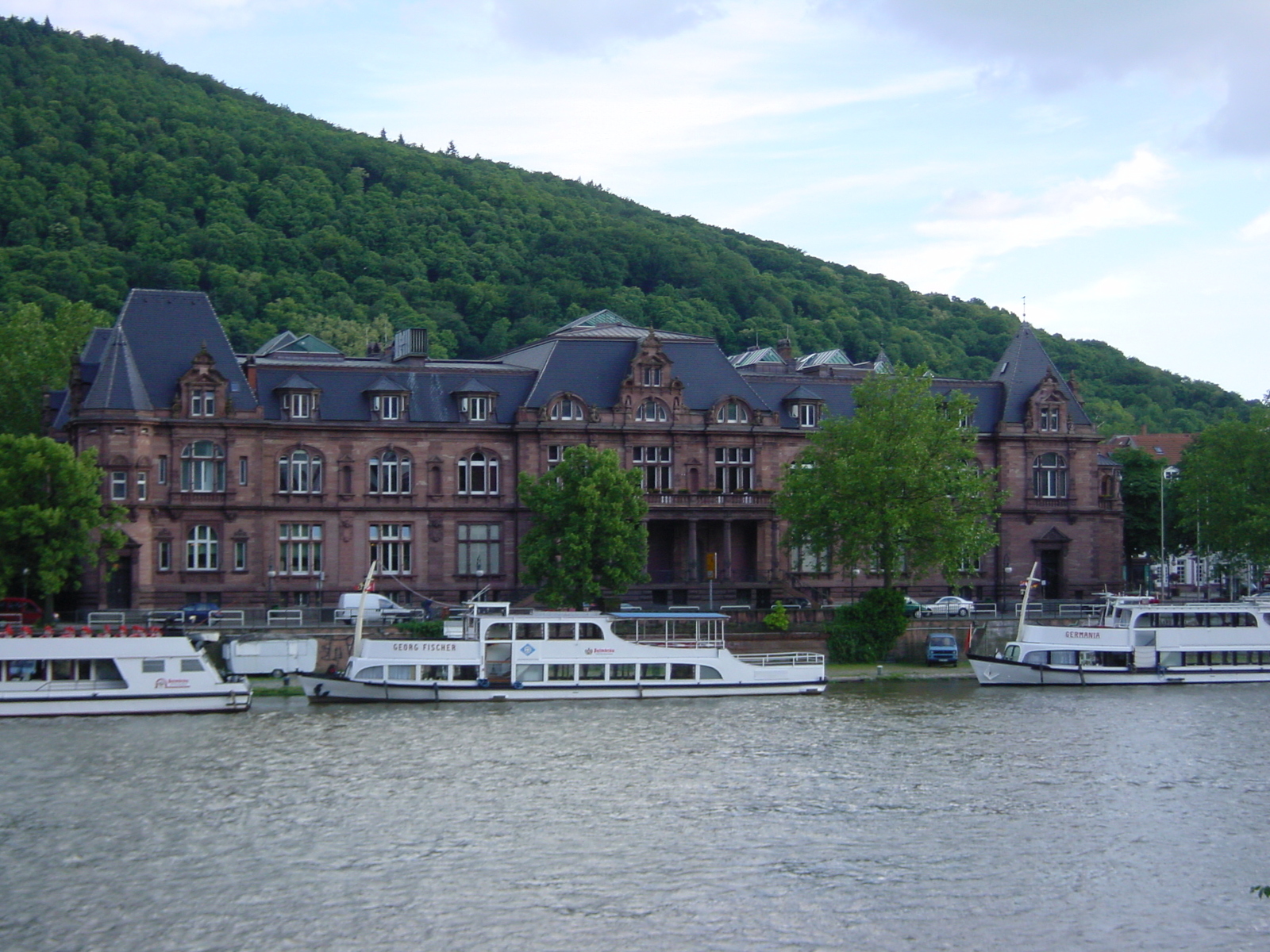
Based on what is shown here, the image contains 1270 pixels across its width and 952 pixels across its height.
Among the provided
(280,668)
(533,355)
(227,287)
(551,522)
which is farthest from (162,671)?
(227,287)

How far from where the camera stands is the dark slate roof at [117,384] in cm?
9056

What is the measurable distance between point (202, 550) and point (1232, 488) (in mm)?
65328

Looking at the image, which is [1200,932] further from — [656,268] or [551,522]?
[656,268]

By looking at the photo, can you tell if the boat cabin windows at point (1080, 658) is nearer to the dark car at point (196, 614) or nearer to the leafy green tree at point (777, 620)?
the leafy green tree at point (777, 620)

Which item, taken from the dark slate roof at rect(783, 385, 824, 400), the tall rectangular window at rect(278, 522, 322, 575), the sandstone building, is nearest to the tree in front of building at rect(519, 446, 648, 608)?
the sandstone building

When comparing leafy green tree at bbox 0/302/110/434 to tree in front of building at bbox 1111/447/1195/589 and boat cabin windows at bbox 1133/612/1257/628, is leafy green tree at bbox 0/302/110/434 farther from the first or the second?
tree in front of building at bbox 1111/447/1195/589

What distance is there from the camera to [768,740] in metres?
63.2

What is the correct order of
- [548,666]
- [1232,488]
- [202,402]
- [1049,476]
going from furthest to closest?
[1049,476]
[1232,488]
[202,402]
[548,666]

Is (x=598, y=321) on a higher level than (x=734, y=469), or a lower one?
higher

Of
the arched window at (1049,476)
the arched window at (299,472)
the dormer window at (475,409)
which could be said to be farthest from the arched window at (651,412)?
the arched window at (1049,476)

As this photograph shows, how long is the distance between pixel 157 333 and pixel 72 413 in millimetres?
6607

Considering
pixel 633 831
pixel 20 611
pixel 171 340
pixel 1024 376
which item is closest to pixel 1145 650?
pixel 1024 376

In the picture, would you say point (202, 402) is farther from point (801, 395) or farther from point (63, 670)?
point (801, 395)

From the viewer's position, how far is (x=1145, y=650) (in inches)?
3359
